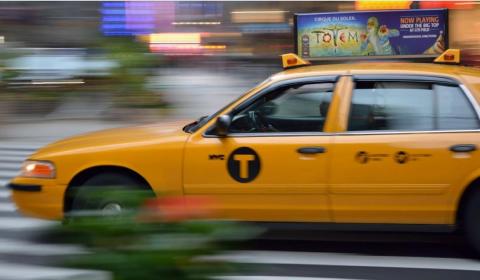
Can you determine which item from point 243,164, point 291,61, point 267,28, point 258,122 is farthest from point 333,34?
point 267,28

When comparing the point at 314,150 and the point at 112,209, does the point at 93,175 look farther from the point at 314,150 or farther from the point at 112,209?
the point at 112,209

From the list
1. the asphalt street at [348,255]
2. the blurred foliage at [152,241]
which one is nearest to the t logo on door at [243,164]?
the asphalt street at [348,255]

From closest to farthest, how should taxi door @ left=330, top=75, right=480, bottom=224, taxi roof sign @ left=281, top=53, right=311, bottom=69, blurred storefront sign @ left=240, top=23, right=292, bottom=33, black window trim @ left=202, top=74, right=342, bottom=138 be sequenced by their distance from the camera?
taxi door @ left=330, top=75, right=480, bottom=224 → black window trim @ left=202, top=74, right=342, bottom=138 → taxi roof sign @ left=281, top=53, right=311, bottom=69 → blurred storefront sign @ left=240, top=23, right=292, bottom=33

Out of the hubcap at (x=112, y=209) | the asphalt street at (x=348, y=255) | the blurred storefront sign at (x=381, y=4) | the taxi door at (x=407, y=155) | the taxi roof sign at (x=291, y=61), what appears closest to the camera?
the hubcap at (x=112, y=209)

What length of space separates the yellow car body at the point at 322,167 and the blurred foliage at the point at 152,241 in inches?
114

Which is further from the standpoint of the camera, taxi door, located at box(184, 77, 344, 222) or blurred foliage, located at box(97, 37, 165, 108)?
taxi door, located at box(184, 77, 344, 222)

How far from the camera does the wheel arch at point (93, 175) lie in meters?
5.34

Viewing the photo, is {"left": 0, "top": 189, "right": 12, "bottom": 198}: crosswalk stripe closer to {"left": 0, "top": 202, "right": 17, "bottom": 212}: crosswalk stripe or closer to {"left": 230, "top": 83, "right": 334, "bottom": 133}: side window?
{"left": 0, "top": 202, "right": 17, "bottom": 212}: crosswalk stripe

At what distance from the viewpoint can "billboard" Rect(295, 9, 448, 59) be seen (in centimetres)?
620

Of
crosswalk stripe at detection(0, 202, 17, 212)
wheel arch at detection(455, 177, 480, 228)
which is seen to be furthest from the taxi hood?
wheel arch at detection(455, 177, 480, 228)

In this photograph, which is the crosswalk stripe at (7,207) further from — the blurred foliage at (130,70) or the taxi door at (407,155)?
the blurred foliage at (130,70)

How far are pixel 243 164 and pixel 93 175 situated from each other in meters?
1.21

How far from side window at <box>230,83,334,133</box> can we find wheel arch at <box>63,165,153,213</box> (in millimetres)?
810

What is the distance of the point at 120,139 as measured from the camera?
5480 millimetres
